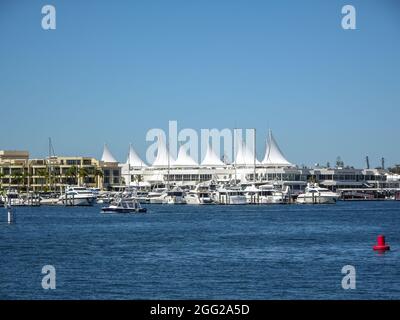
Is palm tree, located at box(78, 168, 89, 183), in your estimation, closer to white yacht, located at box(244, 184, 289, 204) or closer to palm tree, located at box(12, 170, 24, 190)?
palm tree, located at box(12, 170, 24, 190)

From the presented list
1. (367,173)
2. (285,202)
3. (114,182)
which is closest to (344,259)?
(285,202)

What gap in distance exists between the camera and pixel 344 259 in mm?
29125

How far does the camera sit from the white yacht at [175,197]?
11418 centimetres

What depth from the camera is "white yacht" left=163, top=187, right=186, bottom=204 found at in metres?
114

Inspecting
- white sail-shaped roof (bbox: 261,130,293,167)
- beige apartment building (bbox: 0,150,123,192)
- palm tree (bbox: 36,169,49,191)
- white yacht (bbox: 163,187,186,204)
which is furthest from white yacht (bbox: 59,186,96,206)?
white sail-shaped roof (bbox: 261,130,293,167)

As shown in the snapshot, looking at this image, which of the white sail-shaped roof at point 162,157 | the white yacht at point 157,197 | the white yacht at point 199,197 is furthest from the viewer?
the white sail-shaped roof at point 162,157

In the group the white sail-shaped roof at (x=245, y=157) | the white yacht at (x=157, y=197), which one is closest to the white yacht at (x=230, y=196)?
the white yacht at (x=157, y=197)

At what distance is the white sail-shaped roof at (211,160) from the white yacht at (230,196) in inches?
1330

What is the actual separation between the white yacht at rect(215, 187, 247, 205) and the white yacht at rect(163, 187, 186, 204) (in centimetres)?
542

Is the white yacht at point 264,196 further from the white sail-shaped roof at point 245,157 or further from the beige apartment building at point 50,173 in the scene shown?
the beige apartment building at point 50,173
